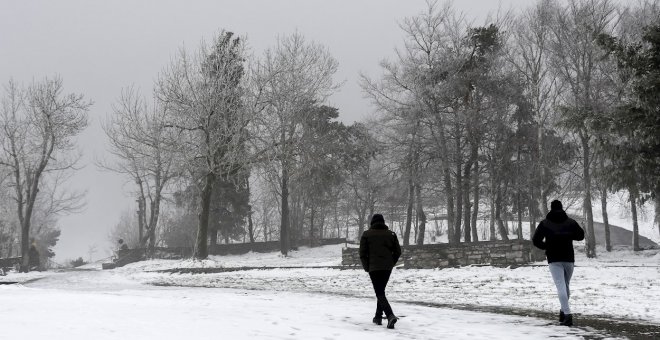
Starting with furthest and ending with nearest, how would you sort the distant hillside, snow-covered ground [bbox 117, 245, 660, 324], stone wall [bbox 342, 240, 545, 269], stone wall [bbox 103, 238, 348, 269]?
1. the distant hillside
2. stone wall [bbox 103, 238, 348, 269]
3. stone wall [bbox 342, 240, 545, 269]
4. snow-covered ground [bbox 117, 245, 660, 324]

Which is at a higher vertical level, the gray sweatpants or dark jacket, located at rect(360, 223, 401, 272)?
dark jacket, located at rect(360, 223, 401, 272)

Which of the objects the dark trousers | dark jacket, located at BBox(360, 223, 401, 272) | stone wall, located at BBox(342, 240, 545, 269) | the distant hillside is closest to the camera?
the dark trousers

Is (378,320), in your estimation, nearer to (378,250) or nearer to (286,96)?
(378,250)

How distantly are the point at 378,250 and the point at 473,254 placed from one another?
14031 mm

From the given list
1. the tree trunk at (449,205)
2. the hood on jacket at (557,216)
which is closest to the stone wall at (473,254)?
the tree trunk at (449,205)

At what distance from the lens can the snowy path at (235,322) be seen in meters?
6.78

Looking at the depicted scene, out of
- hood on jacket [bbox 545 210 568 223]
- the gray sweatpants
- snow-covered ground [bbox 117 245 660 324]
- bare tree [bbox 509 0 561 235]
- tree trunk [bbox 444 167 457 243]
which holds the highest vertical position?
bare tree [bbox 509 0 561 235]

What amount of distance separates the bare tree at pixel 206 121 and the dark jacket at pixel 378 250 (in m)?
18.5

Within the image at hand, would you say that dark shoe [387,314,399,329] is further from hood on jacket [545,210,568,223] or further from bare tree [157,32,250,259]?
bare tree [157,32,250,259]

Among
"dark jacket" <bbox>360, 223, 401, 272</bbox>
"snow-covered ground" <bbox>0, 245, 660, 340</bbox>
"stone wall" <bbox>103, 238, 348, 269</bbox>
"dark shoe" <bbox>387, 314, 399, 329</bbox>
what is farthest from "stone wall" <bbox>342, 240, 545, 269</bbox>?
"stone wall" <bbox>103, 238, 348, 269</bbox>

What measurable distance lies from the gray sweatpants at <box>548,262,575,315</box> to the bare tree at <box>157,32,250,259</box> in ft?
63.8

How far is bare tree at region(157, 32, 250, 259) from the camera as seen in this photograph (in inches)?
1091

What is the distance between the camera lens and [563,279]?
9.10 metres

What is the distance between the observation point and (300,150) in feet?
101
